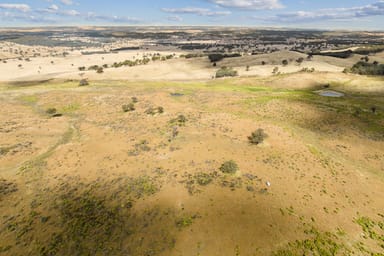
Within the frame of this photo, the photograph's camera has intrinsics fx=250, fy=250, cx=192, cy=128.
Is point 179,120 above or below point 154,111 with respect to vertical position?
above

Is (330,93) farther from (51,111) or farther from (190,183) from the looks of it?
(51,111)

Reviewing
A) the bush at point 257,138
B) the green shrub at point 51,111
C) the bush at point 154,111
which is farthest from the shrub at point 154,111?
the bush at point 257,138

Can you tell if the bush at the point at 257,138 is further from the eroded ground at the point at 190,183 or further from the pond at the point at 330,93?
the pond at the point at 330,93

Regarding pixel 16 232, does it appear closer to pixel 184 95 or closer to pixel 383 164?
pixel 383 164

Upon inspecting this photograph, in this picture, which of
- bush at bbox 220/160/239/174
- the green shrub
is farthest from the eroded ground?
the green shrub

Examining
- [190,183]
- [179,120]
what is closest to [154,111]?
[179,120]
